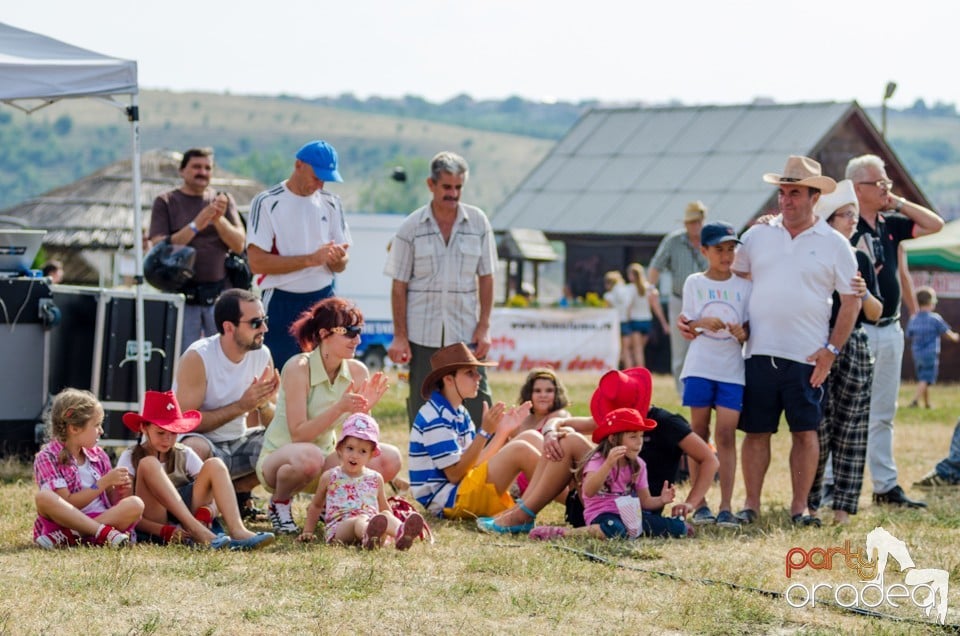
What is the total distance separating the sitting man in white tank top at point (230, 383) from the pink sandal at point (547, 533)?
4.54ft

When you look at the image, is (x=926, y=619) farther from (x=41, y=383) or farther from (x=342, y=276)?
(x=342, y=276)

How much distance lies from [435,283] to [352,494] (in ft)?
6.91

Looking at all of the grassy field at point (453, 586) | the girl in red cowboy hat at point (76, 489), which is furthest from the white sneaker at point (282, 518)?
the girl in red cowboy hat at point (76, 489)

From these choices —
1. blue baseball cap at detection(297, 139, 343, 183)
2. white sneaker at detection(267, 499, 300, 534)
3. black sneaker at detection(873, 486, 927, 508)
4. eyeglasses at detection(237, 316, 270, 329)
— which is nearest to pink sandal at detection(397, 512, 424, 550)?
white sneaker at detection(267, 499, 300, 534)

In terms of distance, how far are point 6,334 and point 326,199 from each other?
233 cm

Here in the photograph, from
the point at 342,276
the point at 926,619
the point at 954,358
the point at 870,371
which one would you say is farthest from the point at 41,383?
the point at 954,358

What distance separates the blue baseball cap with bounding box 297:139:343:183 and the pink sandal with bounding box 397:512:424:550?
218 cm

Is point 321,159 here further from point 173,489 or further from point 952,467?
point 952,467

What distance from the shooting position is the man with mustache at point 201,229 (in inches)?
356

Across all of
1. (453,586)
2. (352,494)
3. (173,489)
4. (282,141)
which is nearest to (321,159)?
(352,494)

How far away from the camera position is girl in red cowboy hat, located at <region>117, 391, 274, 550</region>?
6375mm

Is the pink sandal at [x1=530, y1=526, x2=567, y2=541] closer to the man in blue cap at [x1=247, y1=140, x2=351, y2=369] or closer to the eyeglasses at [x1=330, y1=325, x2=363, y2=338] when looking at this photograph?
the eyeglasses at [x1=330, y1=325, x2=363, y2=338]

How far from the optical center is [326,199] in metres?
8.20

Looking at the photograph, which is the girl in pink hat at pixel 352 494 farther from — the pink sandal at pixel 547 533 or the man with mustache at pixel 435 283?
the man with mustache at pixel 435 283
